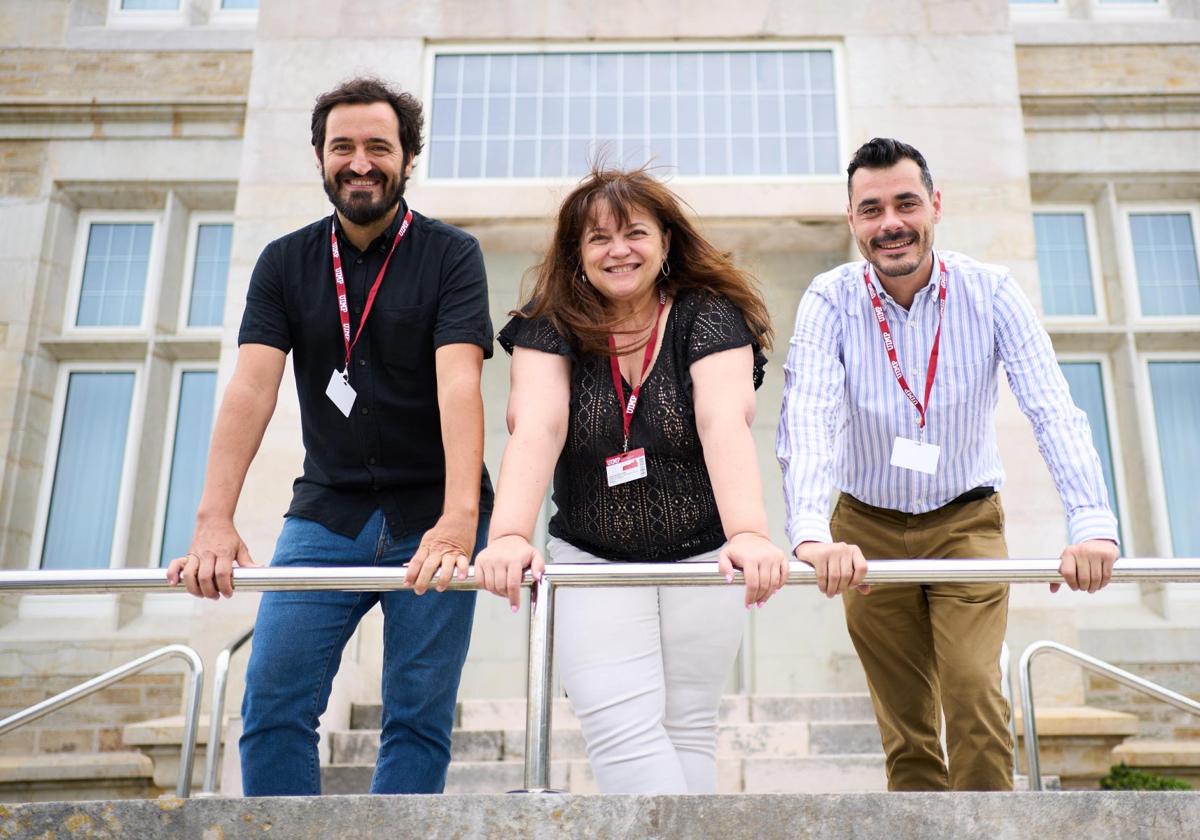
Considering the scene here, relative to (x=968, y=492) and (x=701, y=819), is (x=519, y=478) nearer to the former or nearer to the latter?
(x=701, y=819)

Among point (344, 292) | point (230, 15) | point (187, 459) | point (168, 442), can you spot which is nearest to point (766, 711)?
point (344, 292)

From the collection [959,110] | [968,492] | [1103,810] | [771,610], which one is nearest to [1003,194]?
[959,110]

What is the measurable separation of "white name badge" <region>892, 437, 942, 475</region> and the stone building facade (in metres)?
3.50

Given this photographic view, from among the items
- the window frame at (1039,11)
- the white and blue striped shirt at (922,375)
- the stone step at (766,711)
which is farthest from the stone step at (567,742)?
the window frame at (1039,11)

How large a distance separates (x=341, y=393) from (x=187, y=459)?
5867mm

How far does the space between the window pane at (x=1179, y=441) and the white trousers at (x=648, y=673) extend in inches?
245

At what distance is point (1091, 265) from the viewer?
8.39m

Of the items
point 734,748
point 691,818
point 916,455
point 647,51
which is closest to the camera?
point 691,818

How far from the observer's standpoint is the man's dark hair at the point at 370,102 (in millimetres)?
3000

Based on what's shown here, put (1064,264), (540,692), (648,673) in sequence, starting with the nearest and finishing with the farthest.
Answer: (540,692) → (648,673) → (1064,264)

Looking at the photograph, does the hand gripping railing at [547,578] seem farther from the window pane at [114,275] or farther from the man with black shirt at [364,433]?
the window pane at [114,275]

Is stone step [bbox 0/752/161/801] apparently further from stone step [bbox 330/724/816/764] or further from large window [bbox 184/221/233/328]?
large window [bbox 184/221/233/328]

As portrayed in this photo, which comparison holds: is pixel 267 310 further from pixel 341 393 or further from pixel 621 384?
pixel 621 384

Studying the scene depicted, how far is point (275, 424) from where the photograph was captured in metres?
6.60
